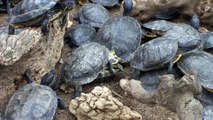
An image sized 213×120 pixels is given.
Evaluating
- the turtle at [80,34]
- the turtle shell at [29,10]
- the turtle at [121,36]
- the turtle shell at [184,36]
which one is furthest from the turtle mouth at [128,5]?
the turtle shell at [29,10]

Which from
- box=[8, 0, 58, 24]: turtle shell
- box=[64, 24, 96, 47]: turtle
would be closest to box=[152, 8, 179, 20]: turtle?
box=[64, 24, 96, 47]: turtle

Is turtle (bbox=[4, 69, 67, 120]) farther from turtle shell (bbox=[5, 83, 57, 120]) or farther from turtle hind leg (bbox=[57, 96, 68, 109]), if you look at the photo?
turtle hind leg (bbox=[57, 96, 68, 109])

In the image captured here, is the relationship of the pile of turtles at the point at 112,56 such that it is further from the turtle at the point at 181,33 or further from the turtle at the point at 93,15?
the turtle at the point at 93,15

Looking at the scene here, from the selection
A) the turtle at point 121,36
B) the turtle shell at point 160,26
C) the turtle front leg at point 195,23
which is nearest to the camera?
the turtle at point 121,36

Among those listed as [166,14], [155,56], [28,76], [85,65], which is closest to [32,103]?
[28,76]

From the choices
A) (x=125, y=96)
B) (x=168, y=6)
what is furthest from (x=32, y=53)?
(x=168, y=6)

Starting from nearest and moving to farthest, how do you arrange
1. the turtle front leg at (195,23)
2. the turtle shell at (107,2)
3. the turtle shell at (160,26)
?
the turtle shell at (160,26)
the turtle front leg at (195,23)
the turtle shell at (107,2)
